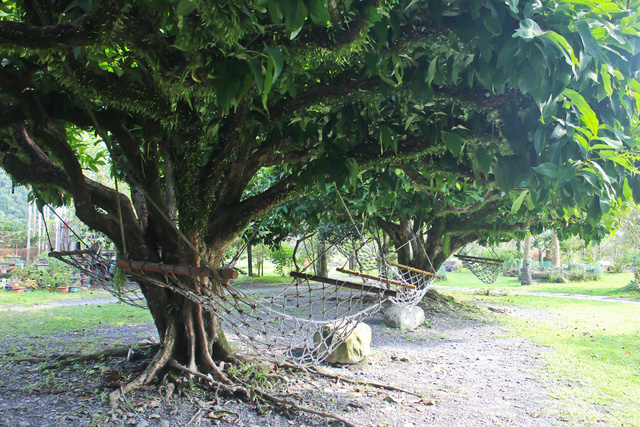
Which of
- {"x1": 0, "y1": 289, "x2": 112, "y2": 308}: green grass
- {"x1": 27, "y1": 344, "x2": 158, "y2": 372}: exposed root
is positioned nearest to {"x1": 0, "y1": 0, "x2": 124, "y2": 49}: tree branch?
{"x1": 27, "y1": 344, "x2": 158, "y2": 372}: exposed root

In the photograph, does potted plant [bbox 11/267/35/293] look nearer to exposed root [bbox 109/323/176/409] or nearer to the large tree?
the large tree

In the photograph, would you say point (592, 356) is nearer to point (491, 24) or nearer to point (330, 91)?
point (330, 91)

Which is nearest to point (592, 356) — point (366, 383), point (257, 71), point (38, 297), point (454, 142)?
point (366, 383)

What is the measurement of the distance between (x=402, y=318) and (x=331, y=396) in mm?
2913

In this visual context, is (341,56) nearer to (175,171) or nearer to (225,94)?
(225,94)

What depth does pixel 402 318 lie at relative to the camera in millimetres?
5539

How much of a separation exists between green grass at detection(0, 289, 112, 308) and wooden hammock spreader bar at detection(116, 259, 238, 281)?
6337mm

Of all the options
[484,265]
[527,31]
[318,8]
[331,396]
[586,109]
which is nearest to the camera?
[318,8]

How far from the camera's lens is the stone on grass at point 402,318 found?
5522 mm

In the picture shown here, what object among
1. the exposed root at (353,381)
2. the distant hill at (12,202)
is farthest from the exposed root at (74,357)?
the distant hill at (12,202)

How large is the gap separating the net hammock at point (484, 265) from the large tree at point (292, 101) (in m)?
4.90

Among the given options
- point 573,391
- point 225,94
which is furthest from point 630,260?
point 225,94

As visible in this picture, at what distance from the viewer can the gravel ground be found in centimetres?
228

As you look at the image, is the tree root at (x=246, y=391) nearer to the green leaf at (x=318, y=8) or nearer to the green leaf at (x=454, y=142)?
the green leaf at (x=454, y=142)
